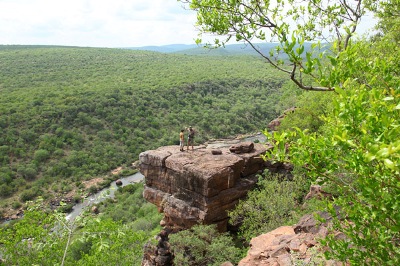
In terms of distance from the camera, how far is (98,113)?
60.2 metres

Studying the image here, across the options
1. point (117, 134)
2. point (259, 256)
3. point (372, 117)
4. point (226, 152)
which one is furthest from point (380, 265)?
point (117, 134)

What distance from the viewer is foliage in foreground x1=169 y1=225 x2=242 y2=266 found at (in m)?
16.8

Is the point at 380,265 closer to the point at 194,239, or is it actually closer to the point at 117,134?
the point at 194,239

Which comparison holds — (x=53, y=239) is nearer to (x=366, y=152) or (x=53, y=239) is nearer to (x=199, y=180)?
(x=366, y=152)

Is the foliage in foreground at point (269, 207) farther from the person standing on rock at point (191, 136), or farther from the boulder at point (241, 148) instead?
the person standing on rock at point (191, 136)

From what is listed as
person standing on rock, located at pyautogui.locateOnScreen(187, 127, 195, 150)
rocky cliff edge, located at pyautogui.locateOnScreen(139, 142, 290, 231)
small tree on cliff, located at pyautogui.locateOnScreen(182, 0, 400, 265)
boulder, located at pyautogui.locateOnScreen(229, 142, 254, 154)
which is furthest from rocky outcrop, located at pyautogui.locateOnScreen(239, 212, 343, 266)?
boulder, located at pyautogui.locateOnScreen(229, 142, 254, 154)

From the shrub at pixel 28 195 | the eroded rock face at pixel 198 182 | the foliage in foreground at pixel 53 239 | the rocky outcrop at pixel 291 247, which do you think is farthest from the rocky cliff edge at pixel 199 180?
the shrub at pixel 28 195

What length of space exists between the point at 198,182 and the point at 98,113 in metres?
44.9

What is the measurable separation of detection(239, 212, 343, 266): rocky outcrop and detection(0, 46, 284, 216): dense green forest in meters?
37.6

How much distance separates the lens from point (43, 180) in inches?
1718

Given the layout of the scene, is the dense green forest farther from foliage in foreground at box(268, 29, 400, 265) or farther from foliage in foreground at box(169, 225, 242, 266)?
foliage in foreground at box(268, 29, 400, 265)

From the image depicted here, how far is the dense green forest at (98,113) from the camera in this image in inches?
1813

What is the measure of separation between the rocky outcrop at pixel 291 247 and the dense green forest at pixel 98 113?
1480 inches

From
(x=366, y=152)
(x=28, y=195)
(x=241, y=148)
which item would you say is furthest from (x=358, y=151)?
(x=28, y=195)
